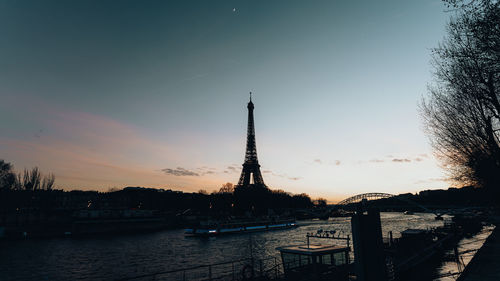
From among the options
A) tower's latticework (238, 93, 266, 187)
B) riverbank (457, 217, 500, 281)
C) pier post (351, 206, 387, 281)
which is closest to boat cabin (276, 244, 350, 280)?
pier post (351, 206, 387, 281)

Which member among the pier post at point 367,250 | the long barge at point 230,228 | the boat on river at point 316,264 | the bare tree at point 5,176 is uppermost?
the bare tree at point 5,176

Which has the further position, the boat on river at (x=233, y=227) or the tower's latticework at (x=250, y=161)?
the tower's latticework at (x=250, y=161)

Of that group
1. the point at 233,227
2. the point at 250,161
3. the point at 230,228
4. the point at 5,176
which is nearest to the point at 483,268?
the point at 230,228

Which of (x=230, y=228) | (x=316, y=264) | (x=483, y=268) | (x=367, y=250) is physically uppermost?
(x=367, y=250)

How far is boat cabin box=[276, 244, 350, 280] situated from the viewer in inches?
608

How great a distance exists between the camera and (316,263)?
15852 mm

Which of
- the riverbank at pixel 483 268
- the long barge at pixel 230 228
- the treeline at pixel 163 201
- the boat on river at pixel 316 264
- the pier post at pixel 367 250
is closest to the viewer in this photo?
the pier post at pixel 367 250

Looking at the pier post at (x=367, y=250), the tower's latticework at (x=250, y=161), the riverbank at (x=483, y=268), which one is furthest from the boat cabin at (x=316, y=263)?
the tower's latticework at (x=250, y=161)

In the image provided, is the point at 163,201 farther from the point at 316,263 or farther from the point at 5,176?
the point at 316,263

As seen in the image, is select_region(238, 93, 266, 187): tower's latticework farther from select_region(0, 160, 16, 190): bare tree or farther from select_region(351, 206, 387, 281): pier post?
select_region(351, 206, 387, 281): pier post

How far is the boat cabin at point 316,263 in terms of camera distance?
15453 mm

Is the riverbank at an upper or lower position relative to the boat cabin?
lower

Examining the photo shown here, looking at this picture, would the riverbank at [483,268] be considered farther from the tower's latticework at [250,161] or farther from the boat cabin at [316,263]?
the tower's latticework at [250,161]

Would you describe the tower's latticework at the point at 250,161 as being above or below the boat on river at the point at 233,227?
above
